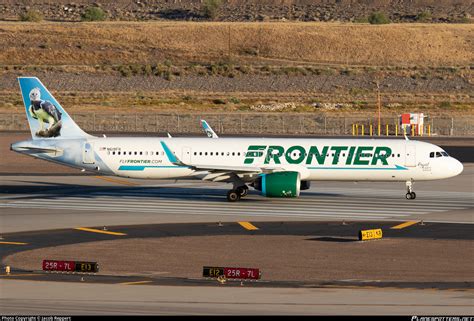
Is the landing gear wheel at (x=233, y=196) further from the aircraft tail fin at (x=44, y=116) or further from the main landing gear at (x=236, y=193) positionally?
the aircraft tail fin at (x=44, y=116)

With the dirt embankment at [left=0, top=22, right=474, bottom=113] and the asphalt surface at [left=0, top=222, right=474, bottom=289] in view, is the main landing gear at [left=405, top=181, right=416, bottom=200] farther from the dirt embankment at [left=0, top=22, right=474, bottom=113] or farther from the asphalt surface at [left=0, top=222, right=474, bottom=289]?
the dirt embankment at [left=0, top=22, right=474, bottom=113]

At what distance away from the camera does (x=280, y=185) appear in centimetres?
5347

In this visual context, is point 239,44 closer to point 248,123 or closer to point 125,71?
point 125,71

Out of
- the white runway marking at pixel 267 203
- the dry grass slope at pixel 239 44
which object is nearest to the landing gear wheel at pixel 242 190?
the white runway marking at pixel 267 203

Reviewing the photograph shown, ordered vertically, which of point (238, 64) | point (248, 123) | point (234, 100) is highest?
point (238, 64)

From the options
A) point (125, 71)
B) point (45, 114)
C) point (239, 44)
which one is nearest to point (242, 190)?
point (45, 114)

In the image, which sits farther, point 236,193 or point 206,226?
point 236,193

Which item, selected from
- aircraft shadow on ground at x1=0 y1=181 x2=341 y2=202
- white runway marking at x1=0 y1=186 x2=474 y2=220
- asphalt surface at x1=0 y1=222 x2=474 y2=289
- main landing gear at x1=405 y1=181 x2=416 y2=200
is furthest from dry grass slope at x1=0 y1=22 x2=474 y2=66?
asphalt surface at x1=0 y1=222 x2=474 y2=289

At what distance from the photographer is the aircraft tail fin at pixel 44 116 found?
5759 centimetres

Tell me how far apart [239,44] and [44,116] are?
411 feet

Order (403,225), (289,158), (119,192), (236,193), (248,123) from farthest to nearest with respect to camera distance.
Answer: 1. (248,123)
2. (119,192)
3. (236,193)
4. (289,158)
5. (403,225)

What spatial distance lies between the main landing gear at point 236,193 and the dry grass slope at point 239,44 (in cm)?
11373

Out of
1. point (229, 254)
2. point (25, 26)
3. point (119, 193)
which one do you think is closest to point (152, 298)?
point (229, 254)

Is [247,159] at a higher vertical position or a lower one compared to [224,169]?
higher
